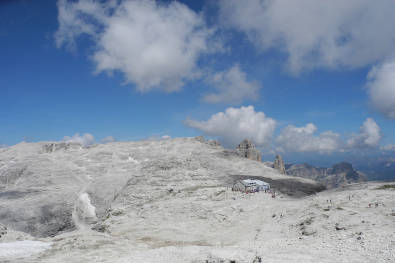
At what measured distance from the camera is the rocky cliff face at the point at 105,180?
245ft

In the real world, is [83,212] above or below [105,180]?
below

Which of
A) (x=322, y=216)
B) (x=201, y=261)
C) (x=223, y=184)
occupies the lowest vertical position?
(x=201, y=261)

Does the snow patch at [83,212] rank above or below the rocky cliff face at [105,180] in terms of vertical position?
below

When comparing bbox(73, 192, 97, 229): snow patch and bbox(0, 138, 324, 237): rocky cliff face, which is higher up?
bbox(0, 138, 324, 237): rocky cliff face

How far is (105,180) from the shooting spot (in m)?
96.6

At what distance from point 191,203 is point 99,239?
91.7 feet

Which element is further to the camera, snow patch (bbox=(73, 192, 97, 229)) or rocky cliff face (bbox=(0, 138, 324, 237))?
rocky cliff face (bbox=(0, 138, 324, 237))

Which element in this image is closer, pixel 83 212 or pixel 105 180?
pixel 83 212

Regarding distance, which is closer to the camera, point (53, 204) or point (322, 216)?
point (322, 216)

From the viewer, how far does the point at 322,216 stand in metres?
41.9

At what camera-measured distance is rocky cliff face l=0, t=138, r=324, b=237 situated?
74.8m

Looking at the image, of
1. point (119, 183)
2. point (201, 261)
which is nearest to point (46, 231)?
point (119, 183)

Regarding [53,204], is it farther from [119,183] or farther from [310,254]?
[310,254]

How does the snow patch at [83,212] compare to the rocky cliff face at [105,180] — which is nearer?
the snow patch at [83,212]
